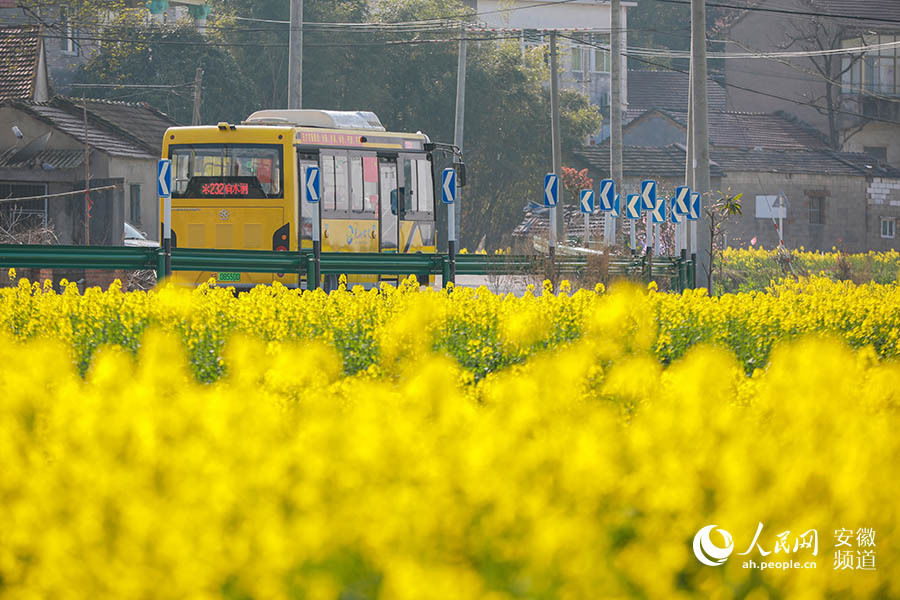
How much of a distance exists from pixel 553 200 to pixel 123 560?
15474 mm

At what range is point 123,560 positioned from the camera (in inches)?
164

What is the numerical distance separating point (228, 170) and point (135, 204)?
1258 centimetres

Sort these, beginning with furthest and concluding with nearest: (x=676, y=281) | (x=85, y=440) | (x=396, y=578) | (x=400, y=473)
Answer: (x=676, y=281) < (x=85, y=440) < (x=400, y=473) < (x=396, y=578)

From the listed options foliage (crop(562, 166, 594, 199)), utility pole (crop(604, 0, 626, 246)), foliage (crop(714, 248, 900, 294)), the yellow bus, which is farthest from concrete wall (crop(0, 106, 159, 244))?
foliage (crop(562, 166, 594, 199))

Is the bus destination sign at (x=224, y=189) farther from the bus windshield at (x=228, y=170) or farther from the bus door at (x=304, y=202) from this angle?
the bus door at (x=304, y=202)

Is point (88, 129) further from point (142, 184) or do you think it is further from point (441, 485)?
point (441, 485)

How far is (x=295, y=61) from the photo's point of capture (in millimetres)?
31062

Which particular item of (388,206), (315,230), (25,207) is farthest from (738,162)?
(315,230)

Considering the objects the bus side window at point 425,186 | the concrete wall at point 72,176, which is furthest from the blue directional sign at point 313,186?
the concrete wall at point 72,176

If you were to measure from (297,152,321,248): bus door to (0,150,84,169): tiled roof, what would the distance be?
9749 millimetres

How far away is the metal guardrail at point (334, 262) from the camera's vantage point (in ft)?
52.0

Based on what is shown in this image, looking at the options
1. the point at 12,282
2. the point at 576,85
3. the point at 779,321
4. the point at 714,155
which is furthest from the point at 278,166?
the point at 576,85

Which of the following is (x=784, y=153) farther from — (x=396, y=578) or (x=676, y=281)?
(x=396, y=578)

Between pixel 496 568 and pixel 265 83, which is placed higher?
pixel 265 83
